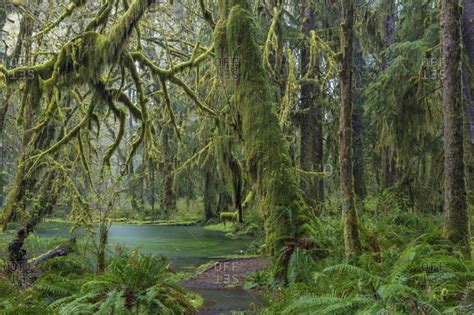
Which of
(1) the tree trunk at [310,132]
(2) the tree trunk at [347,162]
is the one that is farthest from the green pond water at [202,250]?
(1) the tree trunk at [310,132]

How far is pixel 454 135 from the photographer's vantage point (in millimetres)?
7270

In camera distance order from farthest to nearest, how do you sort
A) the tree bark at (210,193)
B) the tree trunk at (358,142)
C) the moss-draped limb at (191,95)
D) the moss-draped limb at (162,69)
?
the tree bark at (210,193)
the tree trunk at (358,142)
the moss-draped limb at (191,95)
the moss-draped limb at (162,69)

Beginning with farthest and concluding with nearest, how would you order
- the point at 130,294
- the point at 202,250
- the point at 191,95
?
the point at 202,250, the point at 191,95, the point at 130,294

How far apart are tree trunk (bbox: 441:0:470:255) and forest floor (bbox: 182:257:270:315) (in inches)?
122

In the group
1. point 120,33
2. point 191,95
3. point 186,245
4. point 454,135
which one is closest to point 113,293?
point 120,33

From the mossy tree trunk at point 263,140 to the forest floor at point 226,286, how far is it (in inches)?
29.4

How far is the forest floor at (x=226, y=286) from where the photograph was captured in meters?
6.66

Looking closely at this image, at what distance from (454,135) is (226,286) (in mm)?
4351

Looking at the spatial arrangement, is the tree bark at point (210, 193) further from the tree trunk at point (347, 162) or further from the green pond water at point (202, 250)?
the tree trunk at point (347, 162)

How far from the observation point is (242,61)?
26.6ft

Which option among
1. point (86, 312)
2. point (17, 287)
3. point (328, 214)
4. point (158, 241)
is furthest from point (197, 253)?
point (86, 312)

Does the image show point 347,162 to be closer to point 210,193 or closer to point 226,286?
point 226,286

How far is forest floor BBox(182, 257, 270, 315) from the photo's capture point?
21.9 feet

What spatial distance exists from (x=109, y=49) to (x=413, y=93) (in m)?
6.34
